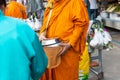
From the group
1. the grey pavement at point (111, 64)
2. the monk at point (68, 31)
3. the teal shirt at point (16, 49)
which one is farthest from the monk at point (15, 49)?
the grey pavement at point (111, 64)

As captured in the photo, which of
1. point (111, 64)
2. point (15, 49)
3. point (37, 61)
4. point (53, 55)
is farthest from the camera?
point (111, 64)

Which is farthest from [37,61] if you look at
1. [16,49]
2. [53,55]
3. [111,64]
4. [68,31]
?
[111,64]

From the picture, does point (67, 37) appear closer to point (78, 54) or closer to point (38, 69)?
point (78, 54)

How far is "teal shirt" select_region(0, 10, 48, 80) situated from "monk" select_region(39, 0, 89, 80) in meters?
1.40

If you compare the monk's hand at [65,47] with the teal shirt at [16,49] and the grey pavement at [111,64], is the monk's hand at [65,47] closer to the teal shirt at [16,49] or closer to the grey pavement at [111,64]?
the teal shirt at [16,49]

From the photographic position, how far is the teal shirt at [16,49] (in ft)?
5.69

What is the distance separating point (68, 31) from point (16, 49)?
5.29ft

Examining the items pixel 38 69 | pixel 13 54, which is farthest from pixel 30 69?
pixel 13 54

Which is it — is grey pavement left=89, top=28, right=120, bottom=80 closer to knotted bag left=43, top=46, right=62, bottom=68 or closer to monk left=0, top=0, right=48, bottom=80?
knotted bag left=43, top=46, right=62, bottom=68

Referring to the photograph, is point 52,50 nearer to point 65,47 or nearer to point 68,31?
point 65,47

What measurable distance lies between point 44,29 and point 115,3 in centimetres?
637

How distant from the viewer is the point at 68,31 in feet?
10.9

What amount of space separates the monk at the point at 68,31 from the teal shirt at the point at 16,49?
1.40 metres

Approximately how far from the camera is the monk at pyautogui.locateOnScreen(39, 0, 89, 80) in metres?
3.29
